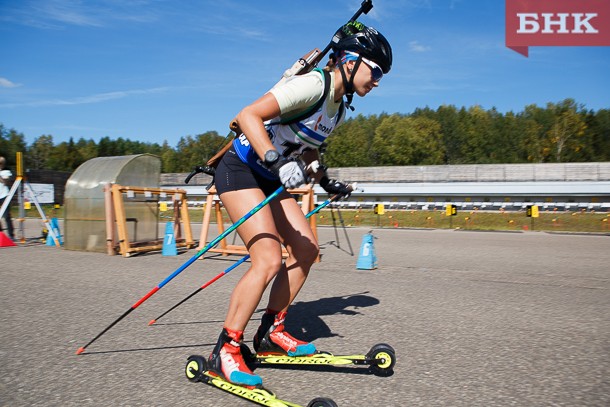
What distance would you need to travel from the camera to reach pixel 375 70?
3.59 meters

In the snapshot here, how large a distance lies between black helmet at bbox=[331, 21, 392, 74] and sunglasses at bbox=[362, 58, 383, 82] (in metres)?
0.02

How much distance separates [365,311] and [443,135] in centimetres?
8412

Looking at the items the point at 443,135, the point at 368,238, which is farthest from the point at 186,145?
the point at 368,238

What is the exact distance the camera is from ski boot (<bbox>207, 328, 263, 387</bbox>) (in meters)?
3.14

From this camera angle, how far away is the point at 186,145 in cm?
10500

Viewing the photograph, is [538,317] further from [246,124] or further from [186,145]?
[186,145]

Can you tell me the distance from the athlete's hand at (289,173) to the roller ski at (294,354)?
1270 mm

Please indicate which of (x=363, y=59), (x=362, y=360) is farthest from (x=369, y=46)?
(x=362, y=360)

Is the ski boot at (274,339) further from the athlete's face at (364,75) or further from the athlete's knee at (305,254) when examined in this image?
the athlete's face at (364,75)

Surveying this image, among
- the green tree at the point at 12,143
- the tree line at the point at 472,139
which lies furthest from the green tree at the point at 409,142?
the green tree at the point at 12,143

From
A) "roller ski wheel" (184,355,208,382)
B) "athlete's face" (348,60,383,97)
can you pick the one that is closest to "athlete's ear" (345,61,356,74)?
"athlete's face" (348,60,383,97)

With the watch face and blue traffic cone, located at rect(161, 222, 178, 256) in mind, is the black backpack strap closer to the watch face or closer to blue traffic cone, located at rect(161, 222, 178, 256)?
the watch face

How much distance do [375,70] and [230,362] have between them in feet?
7.41

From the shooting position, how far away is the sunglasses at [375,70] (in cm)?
356
